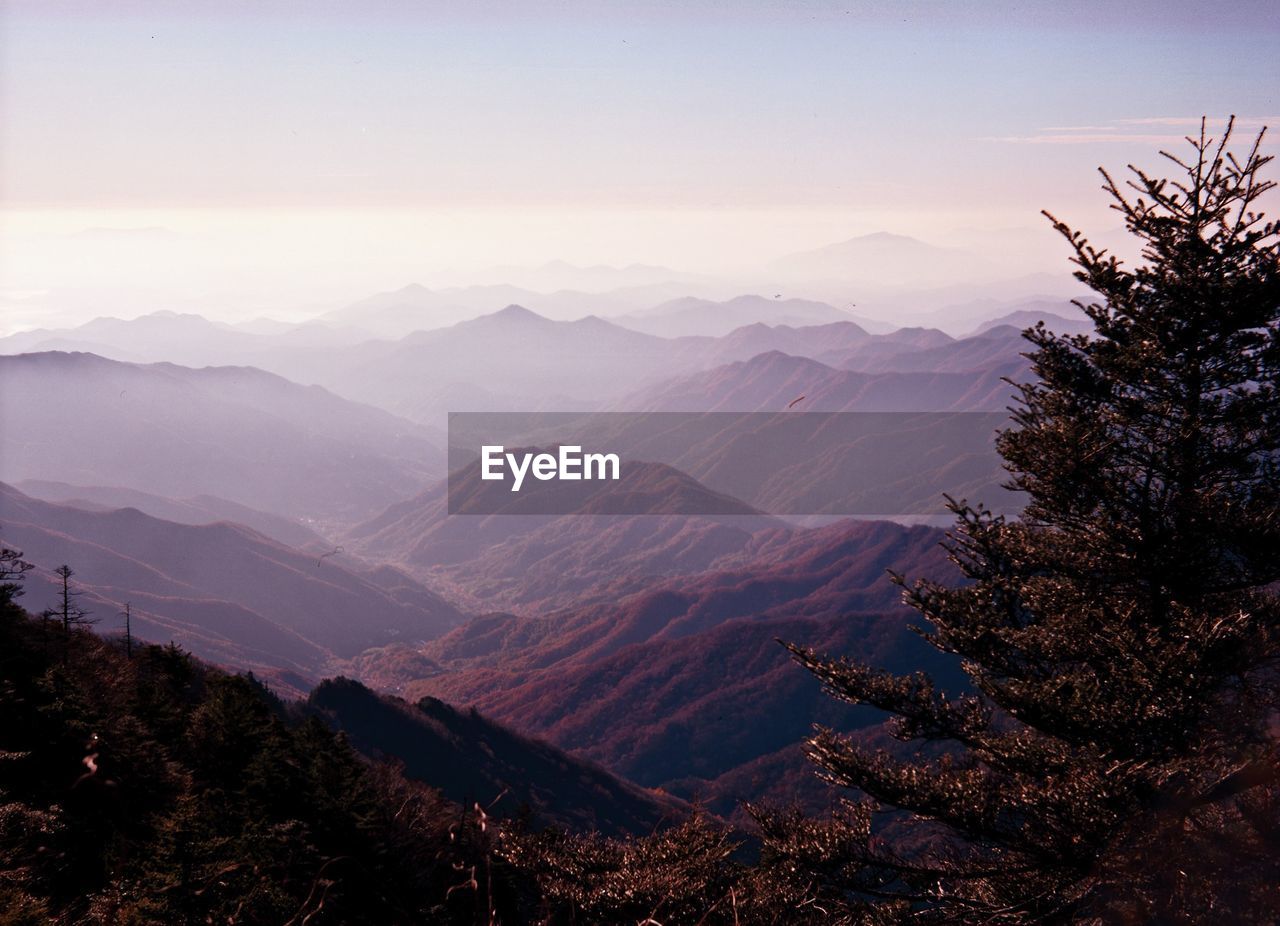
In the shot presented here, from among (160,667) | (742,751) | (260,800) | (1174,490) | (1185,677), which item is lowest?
(742,751)

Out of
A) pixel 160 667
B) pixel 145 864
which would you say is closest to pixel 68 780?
pixel 145 864

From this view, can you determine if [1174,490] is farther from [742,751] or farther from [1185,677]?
[742,751]

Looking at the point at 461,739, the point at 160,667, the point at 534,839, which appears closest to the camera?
the point at 534,839

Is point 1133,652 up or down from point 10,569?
up

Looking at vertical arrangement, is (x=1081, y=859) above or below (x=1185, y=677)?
below

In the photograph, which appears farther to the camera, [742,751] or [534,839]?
[742,751]

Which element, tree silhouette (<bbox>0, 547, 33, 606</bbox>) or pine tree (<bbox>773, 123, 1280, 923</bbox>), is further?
tree silhouette (<bbox>0, 547, 33, 606</bbox>)

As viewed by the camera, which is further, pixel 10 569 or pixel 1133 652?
pixel 10 569

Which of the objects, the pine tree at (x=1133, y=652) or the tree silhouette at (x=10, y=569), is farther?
the tree silhouette at (x=10, y=569)
